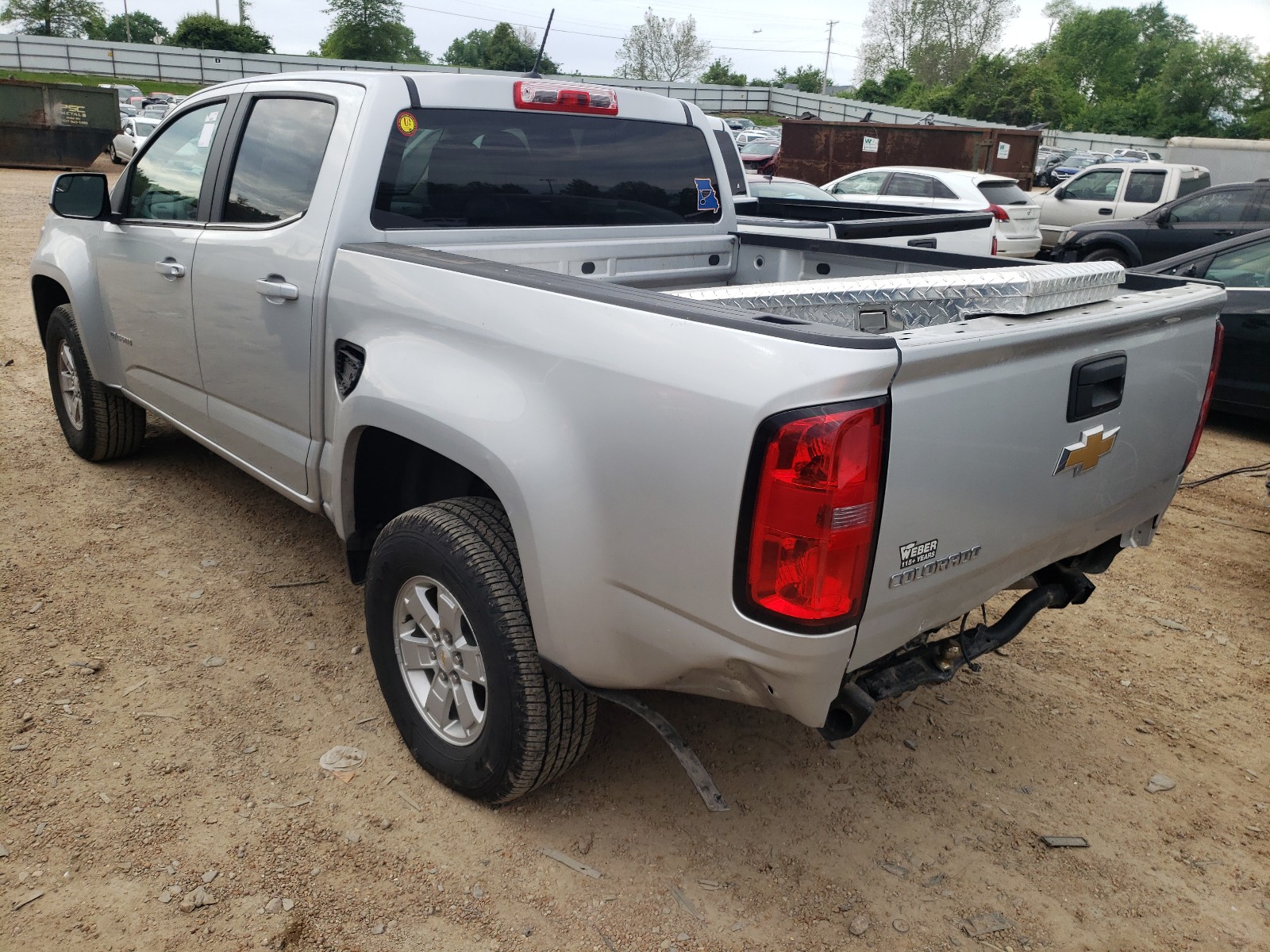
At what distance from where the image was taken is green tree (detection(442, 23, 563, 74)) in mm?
63250

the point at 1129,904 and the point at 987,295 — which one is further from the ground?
the point at 987,295

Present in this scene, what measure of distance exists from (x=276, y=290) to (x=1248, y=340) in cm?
624

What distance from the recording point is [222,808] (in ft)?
8.77

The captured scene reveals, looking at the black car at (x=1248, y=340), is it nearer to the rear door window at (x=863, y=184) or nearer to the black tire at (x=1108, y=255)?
the black tire at (x=1108, y=255)

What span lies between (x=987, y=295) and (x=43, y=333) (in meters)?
4.89

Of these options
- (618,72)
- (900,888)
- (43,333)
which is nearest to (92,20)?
(618,72)

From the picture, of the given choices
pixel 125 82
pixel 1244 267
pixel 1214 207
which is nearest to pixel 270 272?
pixel 1244 267

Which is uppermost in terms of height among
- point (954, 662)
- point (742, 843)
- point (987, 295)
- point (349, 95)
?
point (349, 95)

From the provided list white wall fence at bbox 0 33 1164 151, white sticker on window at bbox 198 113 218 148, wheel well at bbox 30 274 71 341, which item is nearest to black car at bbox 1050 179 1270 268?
white sticker on window at bbox 198 113 218 148

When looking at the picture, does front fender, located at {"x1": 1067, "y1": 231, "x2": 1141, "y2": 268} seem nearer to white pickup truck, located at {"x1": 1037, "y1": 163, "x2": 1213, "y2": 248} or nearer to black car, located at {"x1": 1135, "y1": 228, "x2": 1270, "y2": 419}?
white pickup truck, located at {"x1": 1037, "y1": 163, "x2": 1213, "y2": 248}

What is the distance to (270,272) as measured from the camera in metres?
3.18

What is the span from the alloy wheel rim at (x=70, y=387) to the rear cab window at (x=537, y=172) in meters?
2.59

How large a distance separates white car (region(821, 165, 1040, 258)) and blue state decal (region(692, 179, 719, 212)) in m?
8.33

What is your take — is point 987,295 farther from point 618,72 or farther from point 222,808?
point 618,72
